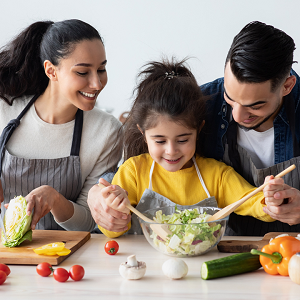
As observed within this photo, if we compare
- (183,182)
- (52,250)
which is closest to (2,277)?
(52,250)

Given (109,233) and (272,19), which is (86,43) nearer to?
(109,233)

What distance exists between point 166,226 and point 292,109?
2.50ft

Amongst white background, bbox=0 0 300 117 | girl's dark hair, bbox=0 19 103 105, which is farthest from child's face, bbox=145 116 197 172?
white background, bbox=0 0 300 117

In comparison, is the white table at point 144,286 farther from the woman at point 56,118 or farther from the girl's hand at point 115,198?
the woman at point 56,118

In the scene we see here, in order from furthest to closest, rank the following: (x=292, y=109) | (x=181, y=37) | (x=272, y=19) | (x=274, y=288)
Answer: (x=181, y=37) < (x=272, y=19) < (x=292, y=109) < (x=274, y=288)

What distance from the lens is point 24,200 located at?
1322 millimetres

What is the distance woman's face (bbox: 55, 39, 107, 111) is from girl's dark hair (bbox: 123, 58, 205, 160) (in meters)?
0.19

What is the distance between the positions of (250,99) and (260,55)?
0.15 meters

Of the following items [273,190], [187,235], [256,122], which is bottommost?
[187,235]

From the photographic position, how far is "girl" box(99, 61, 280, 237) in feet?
4.62

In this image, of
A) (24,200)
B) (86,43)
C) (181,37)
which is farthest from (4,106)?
(181,37)

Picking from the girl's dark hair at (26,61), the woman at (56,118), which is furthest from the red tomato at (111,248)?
the girl's dark hair at (26,61)

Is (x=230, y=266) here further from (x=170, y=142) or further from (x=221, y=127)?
(x=221, y=127)

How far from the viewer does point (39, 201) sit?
1.39 meters
